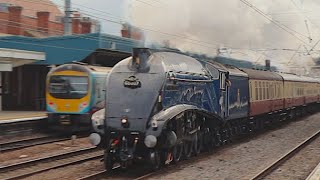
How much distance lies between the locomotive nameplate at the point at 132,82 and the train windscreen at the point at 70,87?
296 inches

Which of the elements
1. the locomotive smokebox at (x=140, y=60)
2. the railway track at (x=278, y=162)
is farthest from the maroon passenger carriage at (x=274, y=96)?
the locomotive smokebox at (x=140, y=60)

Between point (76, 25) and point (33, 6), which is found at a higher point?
point (33, 6)

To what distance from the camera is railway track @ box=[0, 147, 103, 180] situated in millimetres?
10805

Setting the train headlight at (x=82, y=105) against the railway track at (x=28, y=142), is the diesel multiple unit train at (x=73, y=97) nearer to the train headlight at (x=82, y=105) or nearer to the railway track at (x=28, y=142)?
the train headlight at (x=82, y=105)

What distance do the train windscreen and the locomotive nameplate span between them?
24.7 ft

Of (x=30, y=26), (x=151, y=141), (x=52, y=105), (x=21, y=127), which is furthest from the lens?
(x=30, y=26)

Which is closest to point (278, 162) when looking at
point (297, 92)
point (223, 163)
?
point (223, 163)

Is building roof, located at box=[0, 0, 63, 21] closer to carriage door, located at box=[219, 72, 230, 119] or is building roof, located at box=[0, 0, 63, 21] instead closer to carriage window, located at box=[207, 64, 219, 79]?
carriage door, located at box=[219, 72, 230, 119]

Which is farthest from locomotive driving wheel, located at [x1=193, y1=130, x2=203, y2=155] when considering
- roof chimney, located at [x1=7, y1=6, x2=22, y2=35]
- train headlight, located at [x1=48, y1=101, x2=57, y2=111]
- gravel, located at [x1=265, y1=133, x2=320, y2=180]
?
roof chimney, located at [x1=7, y1=6, x2=22, y2=35]

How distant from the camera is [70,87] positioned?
1825 centimetres

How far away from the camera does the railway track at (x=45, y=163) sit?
1081cm

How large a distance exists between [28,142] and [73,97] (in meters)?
2.78

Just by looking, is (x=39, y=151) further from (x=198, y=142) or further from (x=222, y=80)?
(x=222, y=80)

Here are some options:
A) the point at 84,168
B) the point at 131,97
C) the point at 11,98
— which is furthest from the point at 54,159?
the point at 11,98
